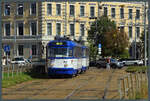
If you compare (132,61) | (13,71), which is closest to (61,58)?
(13,71)

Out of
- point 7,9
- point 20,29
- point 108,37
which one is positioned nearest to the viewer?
point 108,37

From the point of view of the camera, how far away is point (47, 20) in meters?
62.6

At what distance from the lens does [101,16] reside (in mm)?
62625

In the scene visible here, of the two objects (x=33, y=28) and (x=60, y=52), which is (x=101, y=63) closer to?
(x=33, y=28)

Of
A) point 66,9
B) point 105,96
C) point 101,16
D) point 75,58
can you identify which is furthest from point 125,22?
point 105,96

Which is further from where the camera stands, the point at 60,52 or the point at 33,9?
the point at 33,9

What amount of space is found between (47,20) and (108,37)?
32.6 ft

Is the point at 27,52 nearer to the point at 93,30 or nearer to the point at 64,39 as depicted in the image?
the point at 93,30

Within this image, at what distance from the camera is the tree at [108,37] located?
6141 centimetres

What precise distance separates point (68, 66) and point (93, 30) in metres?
32.5

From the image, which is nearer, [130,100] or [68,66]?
[130,100]

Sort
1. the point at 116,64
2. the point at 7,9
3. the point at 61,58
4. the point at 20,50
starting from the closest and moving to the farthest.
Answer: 1. the point at 61,58
2. the point at 116,64
3. the point at 7,9
4. the point at 20,50

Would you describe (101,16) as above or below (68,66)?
above

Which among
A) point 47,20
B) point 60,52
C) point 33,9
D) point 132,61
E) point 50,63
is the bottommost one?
point 132,61
